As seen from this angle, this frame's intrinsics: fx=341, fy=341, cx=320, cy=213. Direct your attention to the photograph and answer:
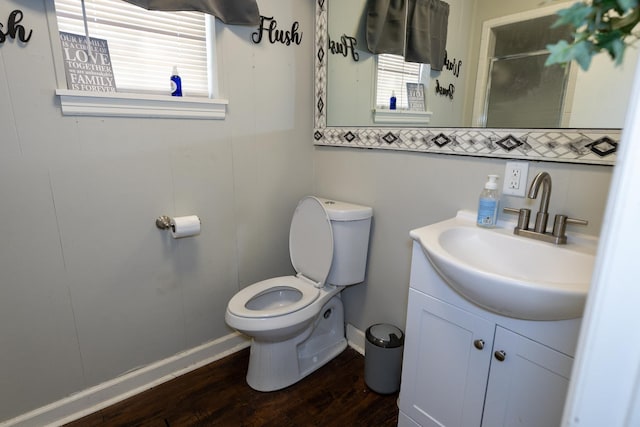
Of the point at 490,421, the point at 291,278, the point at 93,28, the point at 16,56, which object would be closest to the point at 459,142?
the point at 490,421

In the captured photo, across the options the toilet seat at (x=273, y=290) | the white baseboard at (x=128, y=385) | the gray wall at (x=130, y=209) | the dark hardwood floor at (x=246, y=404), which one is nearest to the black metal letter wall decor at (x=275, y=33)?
the gray wall at (x=130, y=209)

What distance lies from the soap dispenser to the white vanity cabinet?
0.26 metres

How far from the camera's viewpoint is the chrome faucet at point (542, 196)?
1040 mm

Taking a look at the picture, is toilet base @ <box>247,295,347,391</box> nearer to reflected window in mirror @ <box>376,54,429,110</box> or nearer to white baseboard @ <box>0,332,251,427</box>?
white baseboard @ <box>0,332,251,427</box>

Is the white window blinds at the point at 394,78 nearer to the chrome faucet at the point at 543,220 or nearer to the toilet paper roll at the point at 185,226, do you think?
the chrome faucet at the point at 543,220

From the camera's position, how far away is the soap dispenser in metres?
1.17

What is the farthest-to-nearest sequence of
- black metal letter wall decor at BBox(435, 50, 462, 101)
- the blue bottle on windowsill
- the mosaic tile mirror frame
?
the blue bottle on windowsill, black metal letter wall decor at BBox(435, 50, 462, 101), the mosaic tile mirror frame

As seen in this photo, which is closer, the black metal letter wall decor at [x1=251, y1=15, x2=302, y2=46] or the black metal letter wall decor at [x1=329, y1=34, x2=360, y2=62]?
the black metal letter wall decor at [x1=251, y1=15, x2=302, y2=46]

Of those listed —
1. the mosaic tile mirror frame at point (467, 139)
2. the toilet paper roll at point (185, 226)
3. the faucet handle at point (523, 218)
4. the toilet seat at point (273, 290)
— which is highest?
the mosaic tile mirror frame at point (467, 139)

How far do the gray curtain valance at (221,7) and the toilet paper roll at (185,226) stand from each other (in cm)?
84

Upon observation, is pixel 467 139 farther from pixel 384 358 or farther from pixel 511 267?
pixel 384 358

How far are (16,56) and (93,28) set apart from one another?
0.28 meters

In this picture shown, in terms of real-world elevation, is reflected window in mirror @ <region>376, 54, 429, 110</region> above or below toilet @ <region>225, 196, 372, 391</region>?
above

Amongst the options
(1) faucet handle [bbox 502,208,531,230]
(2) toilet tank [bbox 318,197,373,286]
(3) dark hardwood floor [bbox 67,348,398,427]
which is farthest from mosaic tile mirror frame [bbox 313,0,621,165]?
(3) dark hardwood floor [bbox 67,348,398,427]
